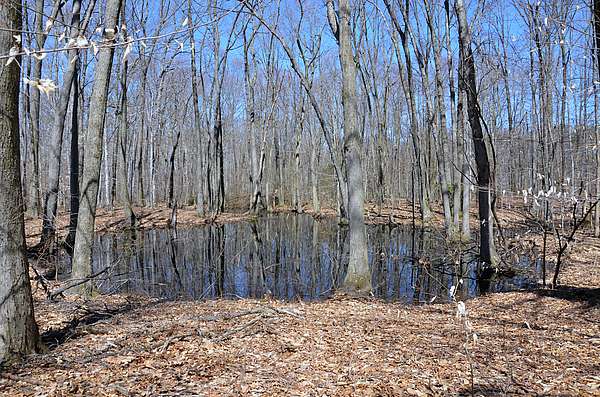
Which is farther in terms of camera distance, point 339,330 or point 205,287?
point 205,287

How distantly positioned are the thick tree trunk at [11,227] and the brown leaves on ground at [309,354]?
10.2 inches

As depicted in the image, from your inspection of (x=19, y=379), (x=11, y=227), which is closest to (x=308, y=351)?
(x=19, y=379)

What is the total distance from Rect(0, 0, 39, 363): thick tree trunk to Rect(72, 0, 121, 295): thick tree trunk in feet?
9.93

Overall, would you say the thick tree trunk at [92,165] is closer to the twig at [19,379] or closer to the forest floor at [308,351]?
the forest floor at [308,351]

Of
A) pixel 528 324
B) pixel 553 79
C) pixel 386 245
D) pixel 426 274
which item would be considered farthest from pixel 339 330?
pixel 553 79

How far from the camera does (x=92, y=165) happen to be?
693cm

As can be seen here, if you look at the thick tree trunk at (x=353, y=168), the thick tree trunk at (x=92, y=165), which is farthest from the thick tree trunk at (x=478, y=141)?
the thick tree trunk at (x=92, y=165)

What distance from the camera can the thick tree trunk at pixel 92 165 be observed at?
269 inches

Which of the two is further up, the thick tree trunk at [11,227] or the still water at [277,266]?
the thick tree trunk at [11,227]

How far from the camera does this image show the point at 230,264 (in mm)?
12258

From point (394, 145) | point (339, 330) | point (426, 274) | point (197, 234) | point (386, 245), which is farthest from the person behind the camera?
point (394, 145)

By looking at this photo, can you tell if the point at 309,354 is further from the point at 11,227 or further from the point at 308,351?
the point at 11,227

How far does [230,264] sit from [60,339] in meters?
7.71

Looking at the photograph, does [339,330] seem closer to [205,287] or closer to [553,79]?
[205,287]
